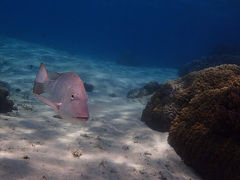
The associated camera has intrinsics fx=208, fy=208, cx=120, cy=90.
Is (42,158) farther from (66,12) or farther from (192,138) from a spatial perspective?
(66,12)

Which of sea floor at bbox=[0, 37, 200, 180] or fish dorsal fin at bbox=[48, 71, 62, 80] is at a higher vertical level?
fish dorsal fin at bbox=[48, 71, 62, 80]

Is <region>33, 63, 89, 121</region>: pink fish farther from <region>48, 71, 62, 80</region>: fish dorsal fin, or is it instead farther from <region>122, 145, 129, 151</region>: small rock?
<region>122, 145, 129, 151</region>: small rock

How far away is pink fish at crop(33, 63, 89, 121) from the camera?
6.70ft

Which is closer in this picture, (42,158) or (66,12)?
(42,158)

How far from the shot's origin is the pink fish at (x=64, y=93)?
6.70ft

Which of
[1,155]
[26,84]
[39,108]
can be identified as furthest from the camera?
[26,84]

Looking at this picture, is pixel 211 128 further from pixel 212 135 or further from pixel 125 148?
pixel 125 148

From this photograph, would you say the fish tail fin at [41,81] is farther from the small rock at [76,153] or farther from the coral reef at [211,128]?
the coral reef at [211,128]

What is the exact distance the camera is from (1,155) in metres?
3.01

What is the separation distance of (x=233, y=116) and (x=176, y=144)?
48.5 inches

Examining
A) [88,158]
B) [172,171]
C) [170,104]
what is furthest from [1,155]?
[170,104]

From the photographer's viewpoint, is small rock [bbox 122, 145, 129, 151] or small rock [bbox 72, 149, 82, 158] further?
small rock [bbox 122, 145, 129, 151]

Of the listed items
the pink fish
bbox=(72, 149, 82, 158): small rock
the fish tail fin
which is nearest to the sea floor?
bbox=(72, 149, 82, 158): small rock

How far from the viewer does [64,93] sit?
86.5 inches
